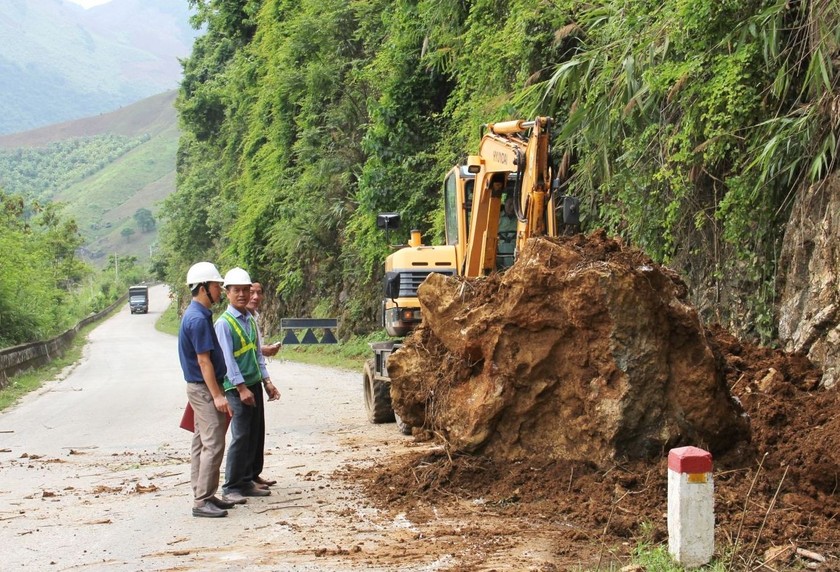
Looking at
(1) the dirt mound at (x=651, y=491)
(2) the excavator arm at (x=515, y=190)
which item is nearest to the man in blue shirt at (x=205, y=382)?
(1) the dirt mound at (x=651, y=491)

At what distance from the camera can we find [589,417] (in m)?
8.59

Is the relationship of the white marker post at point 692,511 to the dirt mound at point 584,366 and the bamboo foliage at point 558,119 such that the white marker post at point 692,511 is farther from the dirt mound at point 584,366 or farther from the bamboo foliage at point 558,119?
the bamboo foliage at point 558,119

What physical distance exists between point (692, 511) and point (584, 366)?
2726 millimetres

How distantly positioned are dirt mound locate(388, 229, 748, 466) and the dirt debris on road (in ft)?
0.04

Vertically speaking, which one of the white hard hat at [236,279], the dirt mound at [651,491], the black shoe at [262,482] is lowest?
the black shoe at [262,482]

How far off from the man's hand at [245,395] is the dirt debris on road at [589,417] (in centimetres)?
130

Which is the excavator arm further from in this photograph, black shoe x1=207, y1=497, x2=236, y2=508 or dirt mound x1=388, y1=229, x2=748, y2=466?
black shoe x1=207, y1=497, x2=236, y2=508

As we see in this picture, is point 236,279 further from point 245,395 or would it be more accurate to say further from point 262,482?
point 262,482

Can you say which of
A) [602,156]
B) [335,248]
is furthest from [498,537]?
[335,248]

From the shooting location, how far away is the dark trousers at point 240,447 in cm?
914

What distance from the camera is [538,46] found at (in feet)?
59.6

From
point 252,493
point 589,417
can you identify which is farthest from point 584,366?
point 252,493

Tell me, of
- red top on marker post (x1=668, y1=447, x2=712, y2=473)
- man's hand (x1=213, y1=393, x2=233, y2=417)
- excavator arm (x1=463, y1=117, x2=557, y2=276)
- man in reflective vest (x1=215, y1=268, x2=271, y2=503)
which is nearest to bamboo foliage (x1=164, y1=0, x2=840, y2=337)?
excavator arm (x1=463, y1=117, x2=557, y2=276)

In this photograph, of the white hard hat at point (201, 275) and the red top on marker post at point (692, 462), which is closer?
the red top on marker post at point (692, 462)
